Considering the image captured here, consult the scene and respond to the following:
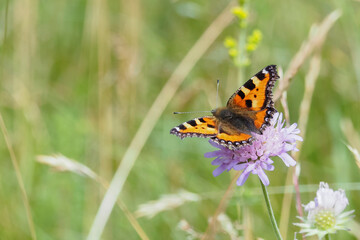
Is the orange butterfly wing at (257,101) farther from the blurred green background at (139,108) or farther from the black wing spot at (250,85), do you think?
the blurred green background at (139,108)

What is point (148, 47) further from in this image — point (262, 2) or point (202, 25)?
point (262, 2)

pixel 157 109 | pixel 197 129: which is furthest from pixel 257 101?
pixel 157 109

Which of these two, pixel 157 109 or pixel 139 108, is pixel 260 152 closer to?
pixel 157 109

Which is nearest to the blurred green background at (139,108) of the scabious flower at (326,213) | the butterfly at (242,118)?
the butterfly at (242,118)

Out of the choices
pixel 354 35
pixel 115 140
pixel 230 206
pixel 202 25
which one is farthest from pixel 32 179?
pixel 354 35

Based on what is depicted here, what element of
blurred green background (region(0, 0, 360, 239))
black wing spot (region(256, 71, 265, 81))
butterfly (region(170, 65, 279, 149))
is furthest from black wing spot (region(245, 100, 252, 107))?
blurred green background (region(0, 0, 360, 239))

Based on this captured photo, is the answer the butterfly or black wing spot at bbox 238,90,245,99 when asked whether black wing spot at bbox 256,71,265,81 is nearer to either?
the butterfly
